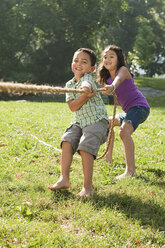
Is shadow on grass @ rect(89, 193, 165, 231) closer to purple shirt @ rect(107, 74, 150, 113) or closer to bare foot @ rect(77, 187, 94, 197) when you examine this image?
bare foot @ rect(77, 187, 94, 197)

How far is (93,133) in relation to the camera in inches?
121

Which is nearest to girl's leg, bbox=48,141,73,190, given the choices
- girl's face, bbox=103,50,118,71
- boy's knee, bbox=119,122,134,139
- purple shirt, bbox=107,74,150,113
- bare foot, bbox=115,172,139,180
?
bare foot, bbox=115,172,139,180

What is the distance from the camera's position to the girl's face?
3885 millimetres

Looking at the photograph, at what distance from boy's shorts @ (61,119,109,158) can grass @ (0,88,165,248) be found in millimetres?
455

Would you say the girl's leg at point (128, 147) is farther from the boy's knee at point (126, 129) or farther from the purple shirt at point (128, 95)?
the purple shirt at point (128, 95)

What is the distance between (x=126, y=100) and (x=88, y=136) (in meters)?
1.09

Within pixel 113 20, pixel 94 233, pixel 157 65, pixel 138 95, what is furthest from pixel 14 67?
pixel 157 65

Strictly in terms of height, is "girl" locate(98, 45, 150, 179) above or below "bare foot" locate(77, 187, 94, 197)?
above

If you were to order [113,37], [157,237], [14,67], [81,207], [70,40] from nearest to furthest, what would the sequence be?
1. [157,237]
2. [81,207]
3. [14,67]
4. [70,40]
5. [113,37]

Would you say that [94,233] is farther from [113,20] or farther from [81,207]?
[113,20]

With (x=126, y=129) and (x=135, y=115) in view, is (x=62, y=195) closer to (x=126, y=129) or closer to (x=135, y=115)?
(x=126, y=129)

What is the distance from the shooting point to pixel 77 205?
279 centimetres

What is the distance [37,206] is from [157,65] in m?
42.3

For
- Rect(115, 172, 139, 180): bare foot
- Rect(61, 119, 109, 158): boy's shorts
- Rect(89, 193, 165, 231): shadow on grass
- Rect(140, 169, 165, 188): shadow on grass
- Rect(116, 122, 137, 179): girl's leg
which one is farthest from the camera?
Rect(116, 122, 137, 179): girl's leg
